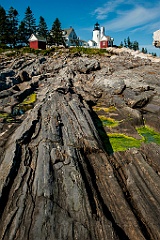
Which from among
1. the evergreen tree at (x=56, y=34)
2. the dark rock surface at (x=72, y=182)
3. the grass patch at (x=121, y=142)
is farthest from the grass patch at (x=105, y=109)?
the evergreen tree at (x=56, y=34)

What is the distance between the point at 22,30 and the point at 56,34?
60.1ft

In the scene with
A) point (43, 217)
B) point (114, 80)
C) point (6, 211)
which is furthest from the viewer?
point (114, 80)

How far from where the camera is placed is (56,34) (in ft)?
369

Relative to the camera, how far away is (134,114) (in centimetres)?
2923

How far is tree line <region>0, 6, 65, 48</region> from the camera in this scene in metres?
104

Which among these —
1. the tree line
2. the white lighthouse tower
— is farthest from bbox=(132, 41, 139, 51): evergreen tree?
the tree line

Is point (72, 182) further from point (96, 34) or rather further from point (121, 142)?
point (96, 34)

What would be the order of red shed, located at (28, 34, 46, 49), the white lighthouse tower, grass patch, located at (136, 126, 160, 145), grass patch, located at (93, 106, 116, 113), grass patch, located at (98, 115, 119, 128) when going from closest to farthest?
grass patch, located at (136, 126, 160, 145) → grass patch, located at (98, 115, 119, 128) → grass patch, located at (93, 106, 116, 113) → red shed, located at (28, 34, 46, 49) → the white lighthouse tower

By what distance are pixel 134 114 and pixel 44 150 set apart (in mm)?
17175

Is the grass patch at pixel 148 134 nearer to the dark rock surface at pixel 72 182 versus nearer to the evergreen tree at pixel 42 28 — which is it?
the dark rock surface at pixel 72 182

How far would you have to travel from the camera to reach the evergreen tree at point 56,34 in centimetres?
11244

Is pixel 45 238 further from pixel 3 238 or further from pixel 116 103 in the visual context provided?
pixel 116 103

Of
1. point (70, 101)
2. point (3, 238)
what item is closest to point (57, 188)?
point (3, 238)

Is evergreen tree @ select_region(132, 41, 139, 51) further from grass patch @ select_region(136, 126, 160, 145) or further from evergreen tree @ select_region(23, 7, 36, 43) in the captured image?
grass patch @ select_region(136, 126, 160, 145)
